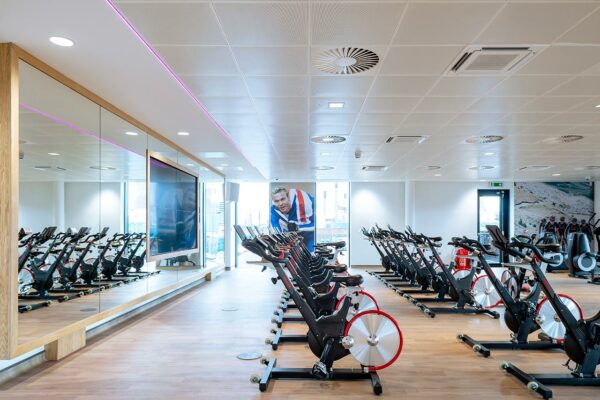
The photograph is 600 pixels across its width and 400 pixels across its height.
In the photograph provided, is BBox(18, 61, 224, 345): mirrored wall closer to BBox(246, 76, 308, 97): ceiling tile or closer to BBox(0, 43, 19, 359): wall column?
BBox(0, 43, 19, 359): wall column

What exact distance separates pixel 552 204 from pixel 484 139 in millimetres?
8080

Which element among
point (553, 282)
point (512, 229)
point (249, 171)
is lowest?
point (553, 282)

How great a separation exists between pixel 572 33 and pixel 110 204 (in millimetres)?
4755

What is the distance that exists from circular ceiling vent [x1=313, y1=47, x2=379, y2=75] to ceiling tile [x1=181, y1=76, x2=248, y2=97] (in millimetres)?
864

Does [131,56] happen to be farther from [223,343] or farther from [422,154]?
[422,154]

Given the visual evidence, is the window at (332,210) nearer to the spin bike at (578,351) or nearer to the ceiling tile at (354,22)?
the spin bike at (578,351)

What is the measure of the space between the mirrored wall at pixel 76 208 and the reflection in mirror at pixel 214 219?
9.07ft

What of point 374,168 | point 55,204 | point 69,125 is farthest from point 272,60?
point 374,168

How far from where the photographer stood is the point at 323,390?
3217 millimetres

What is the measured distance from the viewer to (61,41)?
122 inches

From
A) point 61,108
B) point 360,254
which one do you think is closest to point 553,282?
point 360,254

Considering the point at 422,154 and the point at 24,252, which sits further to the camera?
the point at 422,154

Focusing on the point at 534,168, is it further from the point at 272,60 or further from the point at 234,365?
the point at 234,365

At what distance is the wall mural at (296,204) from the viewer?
1302 centimetres
